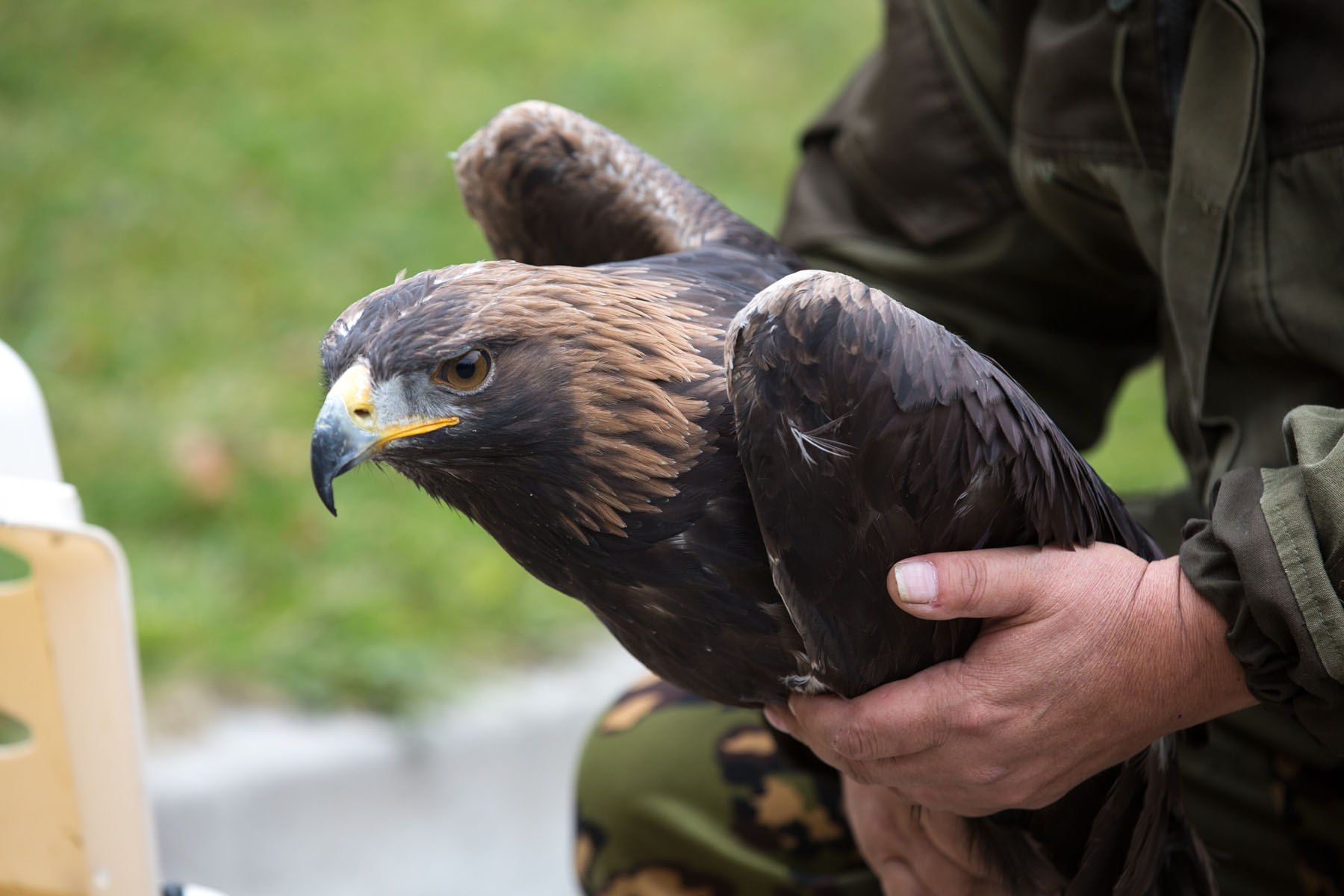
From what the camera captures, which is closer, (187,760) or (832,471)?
(832,471)

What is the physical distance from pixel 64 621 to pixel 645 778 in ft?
3.98

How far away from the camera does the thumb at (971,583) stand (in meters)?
1.79

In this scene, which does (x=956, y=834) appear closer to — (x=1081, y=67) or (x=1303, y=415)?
(x=1303, y=415)

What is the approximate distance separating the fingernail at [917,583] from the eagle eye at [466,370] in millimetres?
614

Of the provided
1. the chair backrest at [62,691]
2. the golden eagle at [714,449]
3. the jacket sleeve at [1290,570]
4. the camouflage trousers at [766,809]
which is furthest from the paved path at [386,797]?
the jacket sleeve at [1290,570]

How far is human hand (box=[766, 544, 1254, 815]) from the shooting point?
72.2 inches

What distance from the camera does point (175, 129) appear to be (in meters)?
5.87

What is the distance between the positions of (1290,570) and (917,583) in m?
0.48

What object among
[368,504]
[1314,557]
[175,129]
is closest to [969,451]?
[1314,557]

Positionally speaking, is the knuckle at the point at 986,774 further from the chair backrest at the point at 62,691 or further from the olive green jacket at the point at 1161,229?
the chair backrest at the point at 62,691

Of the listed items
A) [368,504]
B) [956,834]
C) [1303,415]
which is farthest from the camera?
[368,504]

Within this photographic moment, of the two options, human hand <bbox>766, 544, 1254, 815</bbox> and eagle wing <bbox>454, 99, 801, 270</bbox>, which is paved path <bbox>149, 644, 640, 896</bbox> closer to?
eagle wing <bbox>454, 99, 801, 270</bbox>

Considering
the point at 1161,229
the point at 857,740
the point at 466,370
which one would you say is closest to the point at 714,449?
the point at 466,370

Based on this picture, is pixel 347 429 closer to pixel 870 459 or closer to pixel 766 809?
pixel 870 459
